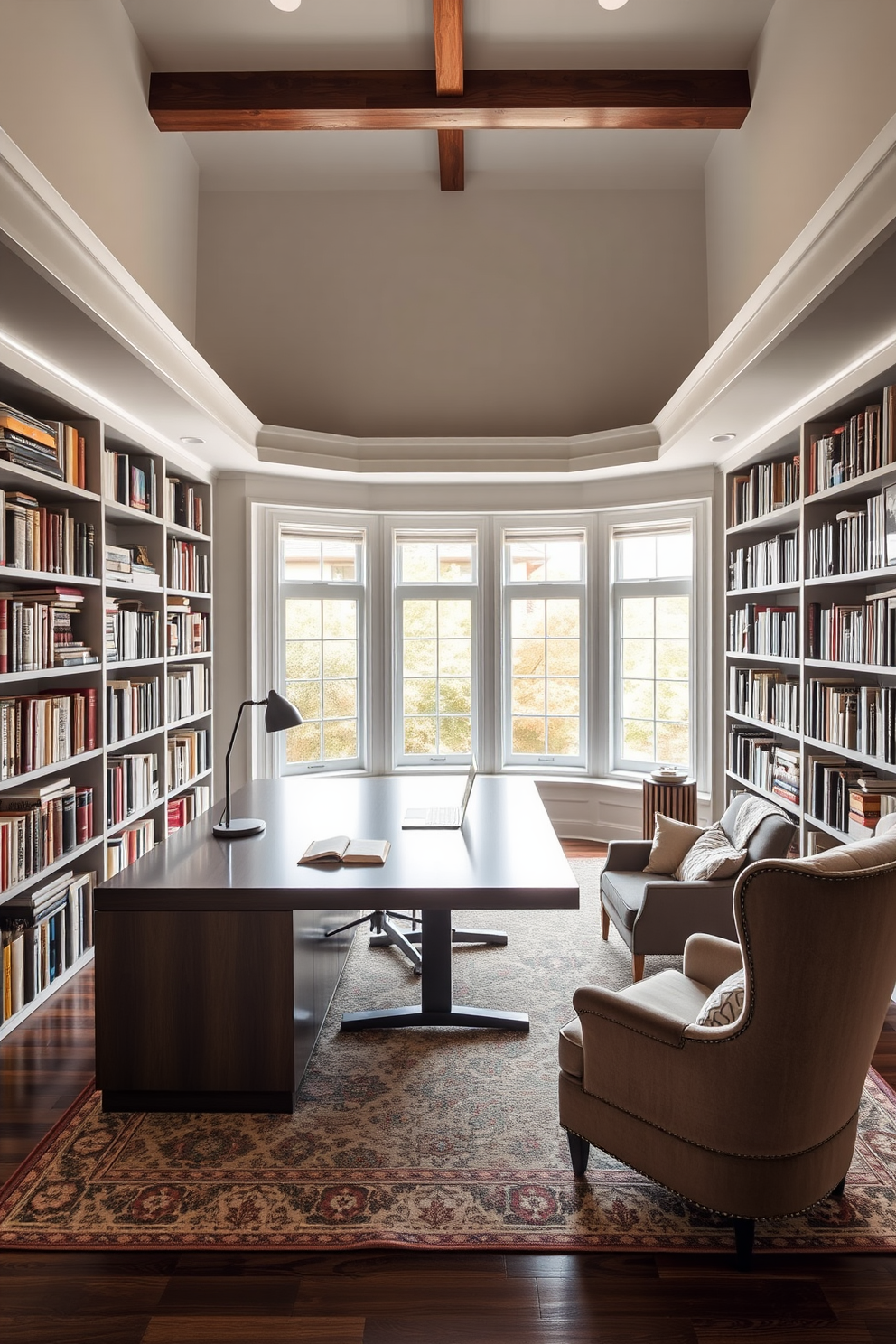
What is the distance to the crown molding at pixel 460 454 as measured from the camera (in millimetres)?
5246

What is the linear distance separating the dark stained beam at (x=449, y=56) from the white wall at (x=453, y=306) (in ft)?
1.68

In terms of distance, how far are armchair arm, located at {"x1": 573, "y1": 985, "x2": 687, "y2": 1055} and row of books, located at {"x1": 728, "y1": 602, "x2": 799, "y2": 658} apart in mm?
2618

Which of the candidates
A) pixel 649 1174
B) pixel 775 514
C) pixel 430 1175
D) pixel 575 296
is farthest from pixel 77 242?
pixel 575 296

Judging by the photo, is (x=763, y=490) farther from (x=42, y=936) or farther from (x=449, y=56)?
(x=42, y=936)

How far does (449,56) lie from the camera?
404 cm

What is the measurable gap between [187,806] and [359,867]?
→ 111 inches

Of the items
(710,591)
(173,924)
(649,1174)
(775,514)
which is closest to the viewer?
(649,1174)

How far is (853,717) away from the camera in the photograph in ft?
11.5

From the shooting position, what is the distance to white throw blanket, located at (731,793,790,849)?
3.09m

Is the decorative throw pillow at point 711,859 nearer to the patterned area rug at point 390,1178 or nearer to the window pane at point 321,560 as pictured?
the patterned area rug at point 390,1178

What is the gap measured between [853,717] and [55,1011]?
3589mm

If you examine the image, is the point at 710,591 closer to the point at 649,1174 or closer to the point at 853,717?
the point at 853,717

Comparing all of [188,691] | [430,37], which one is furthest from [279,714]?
[430,37]

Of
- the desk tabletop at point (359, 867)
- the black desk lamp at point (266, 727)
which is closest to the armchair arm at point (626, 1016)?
the desk tabletop at point (359, 867)
